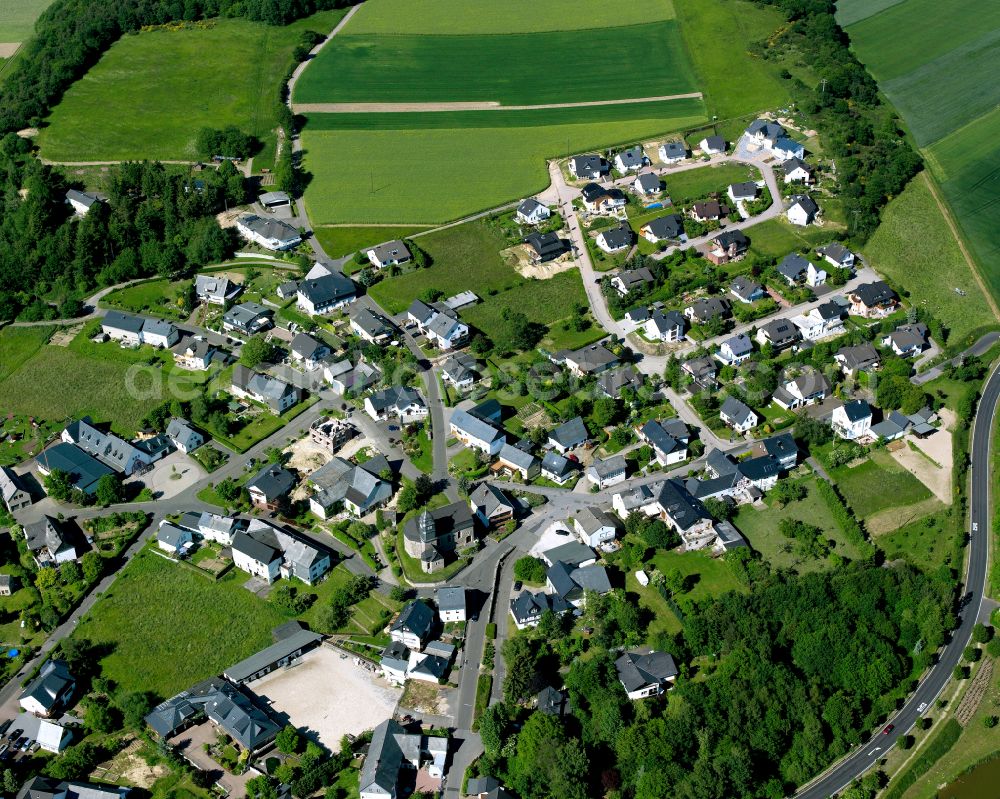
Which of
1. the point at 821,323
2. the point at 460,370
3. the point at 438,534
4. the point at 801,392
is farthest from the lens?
the point at 821,323

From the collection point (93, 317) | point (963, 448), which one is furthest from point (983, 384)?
point (93, 317)

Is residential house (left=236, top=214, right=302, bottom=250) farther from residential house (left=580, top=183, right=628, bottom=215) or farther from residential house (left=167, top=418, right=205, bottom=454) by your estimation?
residential house (left=580, top=183, right=628, bottom=215)

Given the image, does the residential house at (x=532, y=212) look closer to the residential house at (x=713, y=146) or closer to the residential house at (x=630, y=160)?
the residential house at (x=630, y=160)

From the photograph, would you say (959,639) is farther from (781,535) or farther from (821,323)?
(821,323)

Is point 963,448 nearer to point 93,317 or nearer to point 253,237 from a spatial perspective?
point 253,237

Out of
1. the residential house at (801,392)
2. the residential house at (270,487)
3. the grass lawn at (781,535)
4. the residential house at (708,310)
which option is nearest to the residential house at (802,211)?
the residential house at (708,310)

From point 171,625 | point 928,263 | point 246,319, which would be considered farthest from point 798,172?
point 171,625
